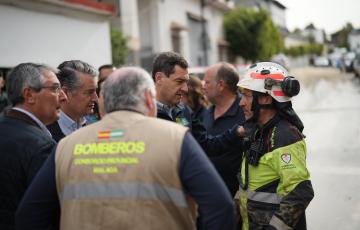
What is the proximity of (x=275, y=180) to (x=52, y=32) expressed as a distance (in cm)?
831

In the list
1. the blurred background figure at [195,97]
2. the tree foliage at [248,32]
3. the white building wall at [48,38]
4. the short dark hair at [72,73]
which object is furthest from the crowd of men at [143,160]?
the tree foliage at [248,32]

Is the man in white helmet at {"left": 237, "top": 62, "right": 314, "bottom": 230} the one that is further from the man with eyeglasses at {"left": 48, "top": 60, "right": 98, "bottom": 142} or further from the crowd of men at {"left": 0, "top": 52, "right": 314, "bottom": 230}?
the man with eyeglasses at {"left": 48, "top": 60, "right": 98, "bottom": 142}

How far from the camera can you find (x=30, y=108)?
259 cm

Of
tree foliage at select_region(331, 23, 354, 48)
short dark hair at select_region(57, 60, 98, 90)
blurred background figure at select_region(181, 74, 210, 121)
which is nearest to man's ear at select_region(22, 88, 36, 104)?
short dark hair at select_region(57, 60, 98, 90)

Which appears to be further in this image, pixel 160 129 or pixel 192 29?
pixel 192 29

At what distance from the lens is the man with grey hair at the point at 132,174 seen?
1.84 metres

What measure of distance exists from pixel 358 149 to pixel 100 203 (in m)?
8.72

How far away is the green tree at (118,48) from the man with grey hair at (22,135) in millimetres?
12697

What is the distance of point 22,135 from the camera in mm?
2371

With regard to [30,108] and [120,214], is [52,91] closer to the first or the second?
[30,108]

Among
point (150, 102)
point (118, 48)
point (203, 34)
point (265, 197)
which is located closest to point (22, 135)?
point (150, 102)

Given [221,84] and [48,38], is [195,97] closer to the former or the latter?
[221,84]

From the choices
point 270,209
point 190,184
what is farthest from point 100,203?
point 270,209

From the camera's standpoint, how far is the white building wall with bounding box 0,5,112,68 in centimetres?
853
